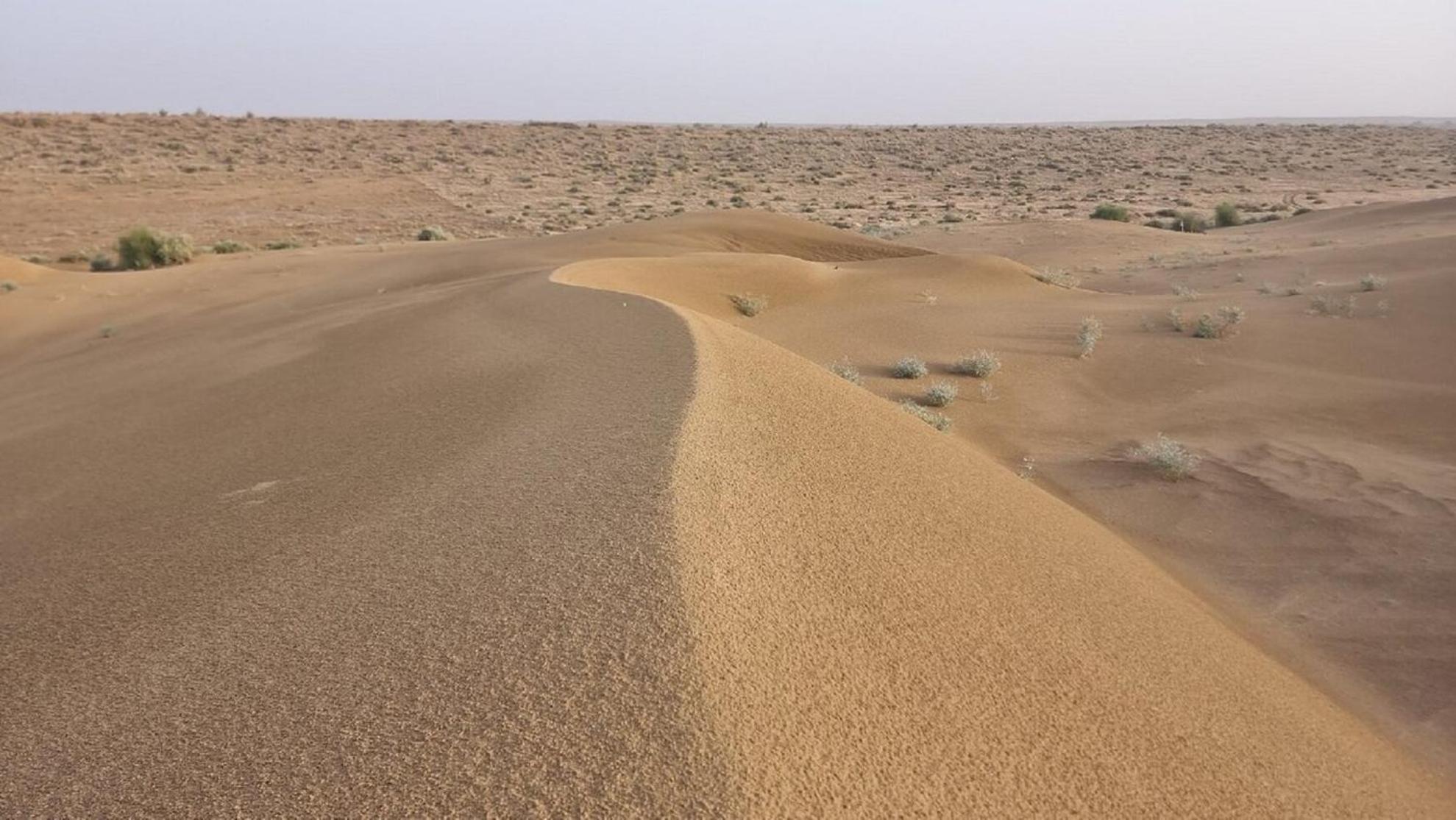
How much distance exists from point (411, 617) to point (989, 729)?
1.48 metres

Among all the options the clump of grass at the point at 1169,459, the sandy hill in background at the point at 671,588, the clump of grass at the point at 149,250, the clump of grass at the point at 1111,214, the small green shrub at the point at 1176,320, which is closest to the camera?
the sandy hill in background at the point at 671,588

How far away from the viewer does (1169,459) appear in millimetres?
5836

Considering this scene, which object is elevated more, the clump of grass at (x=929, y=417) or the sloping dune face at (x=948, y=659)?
the sloping dune face at (x=948, y=659)

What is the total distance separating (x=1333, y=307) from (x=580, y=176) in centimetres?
2984

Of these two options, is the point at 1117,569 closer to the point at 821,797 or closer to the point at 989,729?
the point at 989,729

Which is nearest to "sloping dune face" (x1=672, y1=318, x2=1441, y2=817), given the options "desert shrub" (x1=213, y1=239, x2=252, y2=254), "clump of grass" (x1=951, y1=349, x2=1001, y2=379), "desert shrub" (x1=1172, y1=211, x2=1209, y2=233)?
"clump of grass" (x1=951, y1=349, x2=1001, y2=379)

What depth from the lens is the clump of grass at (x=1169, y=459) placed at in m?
5.82

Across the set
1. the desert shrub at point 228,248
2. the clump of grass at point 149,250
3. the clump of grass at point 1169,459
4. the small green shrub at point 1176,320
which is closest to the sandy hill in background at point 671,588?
the clump of grass at point 1169,459

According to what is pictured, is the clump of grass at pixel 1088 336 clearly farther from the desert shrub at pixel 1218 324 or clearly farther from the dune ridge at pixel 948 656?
the dune ridge at pixel 948 656

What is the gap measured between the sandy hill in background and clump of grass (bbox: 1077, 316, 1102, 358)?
50.6 inches

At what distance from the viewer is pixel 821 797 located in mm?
1849

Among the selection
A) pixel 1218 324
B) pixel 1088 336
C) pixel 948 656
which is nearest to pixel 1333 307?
pixel 1218 324

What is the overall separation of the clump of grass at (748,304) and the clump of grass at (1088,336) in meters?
3.04

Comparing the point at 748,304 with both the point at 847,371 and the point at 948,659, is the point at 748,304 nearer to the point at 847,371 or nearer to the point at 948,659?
the point at 847,371
